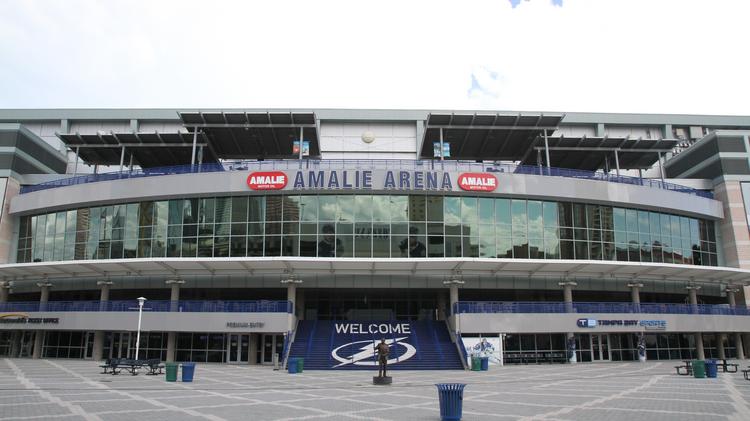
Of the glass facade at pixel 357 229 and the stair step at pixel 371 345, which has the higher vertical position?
the glass facade at pixel 357 229

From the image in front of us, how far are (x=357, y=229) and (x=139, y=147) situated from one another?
21842 millimetres

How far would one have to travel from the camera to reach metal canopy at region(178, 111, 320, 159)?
43562 mm

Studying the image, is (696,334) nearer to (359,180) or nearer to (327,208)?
(359,180)

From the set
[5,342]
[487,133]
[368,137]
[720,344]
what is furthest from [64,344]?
[720,344]

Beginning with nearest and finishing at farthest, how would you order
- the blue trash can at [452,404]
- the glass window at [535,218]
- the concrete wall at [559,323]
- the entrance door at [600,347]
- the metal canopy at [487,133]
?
1. the blue trash can at [452,404]
2. the concrete wall at [559,323]
3. the glass window at [535,218]
4. the entrance door at [600,347]
5. the metal canopy at [487,133]

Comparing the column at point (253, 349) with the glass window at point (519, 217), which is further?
the glass window at point (519, 217)

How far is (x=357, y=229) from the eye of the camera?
38500 mm

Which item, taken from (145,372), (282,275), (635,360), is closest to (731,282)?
(635,360)

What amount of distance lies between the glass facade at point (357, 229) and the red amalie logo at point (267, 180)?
1141mm

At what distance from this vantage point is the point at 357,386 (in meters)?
23.4

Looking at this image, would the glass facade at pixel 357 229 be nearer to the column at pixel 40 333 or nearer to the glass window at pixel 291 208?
the glass window at pixel 291 208

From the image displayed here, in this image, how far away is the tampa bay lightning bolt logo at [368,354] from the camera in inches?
1346

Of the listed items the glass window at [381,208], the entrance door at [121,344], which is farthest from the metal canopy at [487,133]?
the entrance door at [121,344]

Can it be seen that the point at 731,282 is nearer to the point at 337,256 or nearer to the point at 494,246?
the point at 494,246
